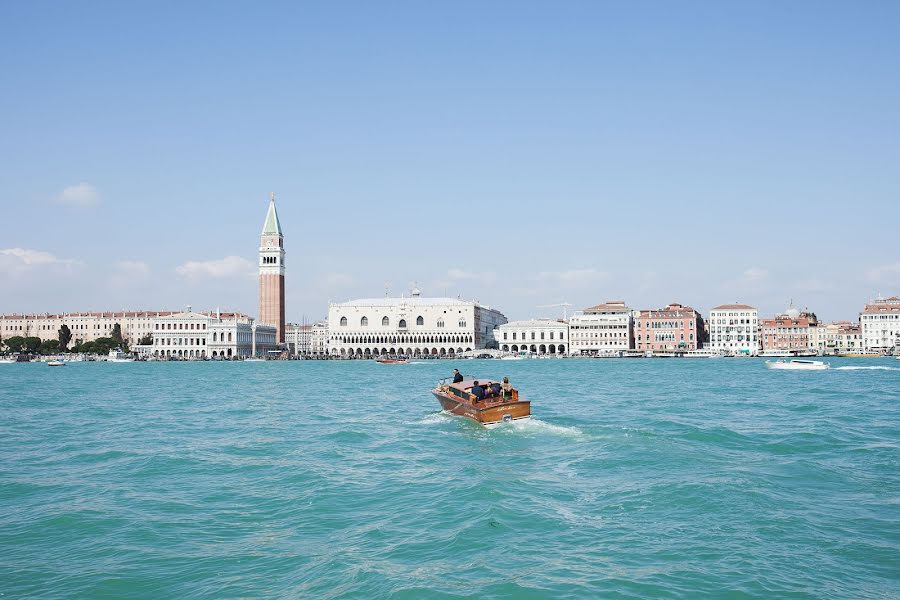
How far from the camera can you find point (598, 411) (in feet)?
79.3

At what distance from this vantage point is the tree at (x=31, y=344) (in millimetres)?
107731

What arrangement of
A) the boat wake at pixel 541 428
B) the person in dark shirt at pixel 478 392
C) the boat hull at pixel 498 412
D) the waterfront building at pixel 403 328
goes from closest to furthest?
the boat wake at pixel 541 428 → the boat hull at pixel 498 412 → the person in dark shirt at pixel 478 392 → the waterfront building at pixel 403 328

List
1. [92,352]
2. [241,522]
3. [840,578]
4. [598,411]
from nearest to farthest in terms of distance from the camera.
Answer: [840,578], [241,522], [598,411], [92,352]

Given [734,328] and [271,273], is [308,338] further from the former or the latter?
[734,328]

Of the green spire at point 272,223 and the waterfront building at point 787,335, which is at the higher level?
the green spire at point 272,223

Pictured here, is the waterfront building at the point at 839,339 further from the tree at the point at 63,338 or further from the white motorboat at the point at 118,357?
the tree at the point at 63,338

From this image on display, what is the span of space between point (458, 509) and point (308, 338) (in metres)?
137

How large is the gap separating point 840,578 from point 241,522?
265 inches

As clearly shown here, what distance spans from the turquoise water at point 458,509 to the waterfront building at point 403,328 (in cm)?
9628

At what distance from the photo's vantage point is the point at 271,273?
11056 centimetres

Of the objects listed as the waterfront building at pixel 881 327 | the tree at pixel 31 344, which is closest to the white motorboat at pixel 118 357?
the tree at pixel 31 344

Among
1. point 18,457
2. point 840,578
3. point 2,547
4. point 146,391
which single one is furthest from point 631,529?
point 146,391

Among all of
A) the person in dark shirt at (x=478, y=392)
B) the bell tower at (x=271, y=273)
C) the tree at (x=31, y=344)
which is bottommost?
the person in dark shirt at (x=478, y=392)

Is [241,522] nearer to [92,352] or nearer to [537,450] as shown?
[537,450]
